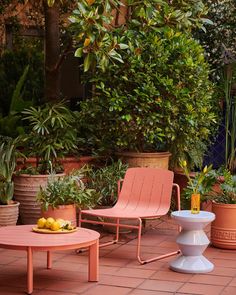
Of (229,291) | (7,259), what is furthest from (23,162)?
(229,291)

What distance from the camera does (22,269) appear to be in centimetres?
606

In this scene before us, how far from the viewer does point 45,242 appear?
532 cm

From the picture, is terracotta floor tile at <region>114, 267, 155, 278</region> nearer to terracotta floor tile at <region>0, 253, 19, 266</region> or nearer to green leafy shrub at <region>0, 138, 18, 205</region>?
terracotta floor tile at <region>0, 253, 19, 266</region>

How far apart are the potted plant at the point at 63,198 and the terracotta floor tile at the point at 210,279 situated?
5.33 ft

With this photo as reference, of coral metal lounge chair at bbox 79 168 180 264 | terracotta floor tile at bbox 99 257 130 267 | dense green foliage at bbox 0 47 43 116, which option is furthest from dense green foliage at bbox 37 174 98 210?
dense green foliage at bbox 0 47 43 116

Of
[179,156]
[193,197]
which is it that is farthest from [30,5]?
[193,197]

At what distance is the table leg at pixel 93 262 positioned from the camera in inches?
221

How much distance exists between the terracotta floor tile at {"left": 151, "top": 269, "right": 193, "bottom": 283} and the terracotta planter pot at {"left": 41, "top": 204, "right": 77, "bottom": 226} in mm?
1314

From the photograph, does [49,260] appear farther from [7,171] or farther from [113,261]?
[7,171]

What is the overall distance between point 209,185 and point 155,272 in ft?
4.93

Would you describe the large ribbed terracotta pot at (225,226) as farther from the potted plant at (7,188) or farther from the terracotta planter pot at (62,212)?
the potted plant at (7,188)

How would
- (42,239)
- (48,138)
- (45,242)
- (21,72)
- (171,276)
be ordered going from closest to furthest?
(45,242) → (42,239) → (171,276) → (48,138) → (21,72)

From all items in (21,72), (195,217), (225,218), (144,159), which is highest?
(21,72)

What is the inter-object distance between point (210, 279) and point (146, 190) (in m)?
1.51
